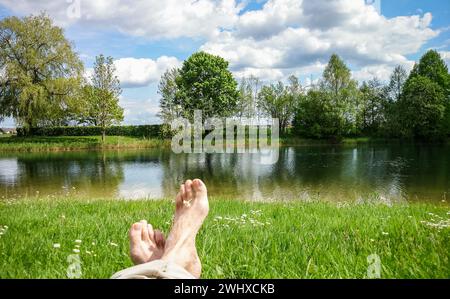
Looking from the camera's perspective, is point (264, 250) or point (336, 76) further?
point (336, 76)

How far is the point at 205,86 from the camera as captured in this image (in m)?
40.3

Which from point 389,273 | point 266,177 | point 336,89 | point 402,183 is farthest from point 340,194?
point 336,89

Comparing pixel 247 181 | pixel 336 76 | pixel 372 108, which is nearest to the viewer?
pixel 247 181

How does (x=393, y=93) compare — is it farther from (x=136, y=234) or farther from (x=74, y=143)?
(x=136, y=234)

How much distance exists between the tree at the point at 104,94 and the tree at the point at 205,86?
748 cm

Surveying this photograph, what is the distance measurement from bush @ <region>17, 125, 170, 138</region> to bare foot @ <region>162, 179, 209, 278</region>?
35183 mm

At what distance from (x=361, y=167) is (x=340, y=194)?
317 inches

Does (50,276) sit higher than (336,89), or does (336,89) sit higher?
(336,89)

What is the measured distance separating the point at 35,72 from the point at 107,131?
10.3 m

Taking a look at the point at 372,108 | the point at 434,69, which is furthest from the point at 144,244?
the point at 372,108

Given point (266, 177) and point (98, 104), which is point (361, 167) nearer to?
point (266, 177)

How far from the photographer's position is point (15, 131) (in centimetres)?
3903

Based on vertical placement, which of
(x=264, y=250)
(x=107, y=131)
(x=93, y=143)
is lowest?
(x=264, y=250)

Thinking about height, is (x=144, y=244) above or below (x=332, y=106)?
below
